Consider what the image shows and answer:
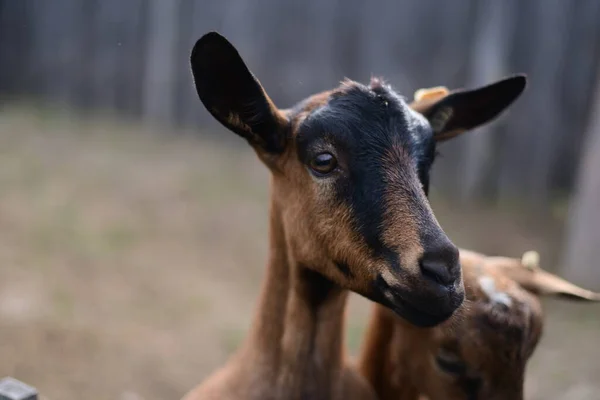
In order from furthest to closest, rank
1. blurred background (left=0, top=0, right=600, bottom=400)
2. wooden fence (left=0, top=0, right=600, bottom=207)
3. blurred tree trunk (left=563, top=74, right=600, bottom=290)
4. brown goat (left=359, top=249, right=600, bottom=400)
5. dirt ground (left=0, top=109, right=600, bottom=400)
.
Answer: wooden fence (left=0, top=0, right=600, bottom=207), blurred tree trunk (left=563, top=74, right=600, bottom=290), blurred background (left=0, top=0, right=600, bottom=400), dirt ground (left=0, top=109, right=600, bottom=400), brown goat (left=359, top=249, right=600, bottom=400)

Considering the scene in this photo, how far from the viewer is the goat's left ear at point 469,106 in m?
2.74

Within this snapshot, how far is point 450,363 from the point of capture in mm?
2672

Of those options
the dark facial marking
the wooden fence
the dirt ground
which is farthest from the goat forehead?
the wooden fence

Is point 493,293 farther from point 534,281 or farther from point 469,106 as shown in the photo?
point 469,106

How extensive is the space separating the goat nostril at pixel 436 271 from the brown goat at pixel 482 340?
36 cm

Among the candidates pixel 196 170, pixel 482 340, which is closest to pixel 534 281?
pixel 482 340

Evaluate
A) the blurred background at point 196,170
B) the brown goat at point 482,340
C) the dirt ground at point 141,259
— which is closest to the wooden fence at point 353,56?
the blurred background at point 196,170

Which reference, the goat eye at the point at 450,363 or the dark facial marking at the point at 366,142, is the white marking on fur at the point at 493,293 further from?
the dark facial marking at the point at 366,142

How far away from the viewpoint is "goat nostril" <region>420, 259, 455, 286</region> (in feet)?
6.68

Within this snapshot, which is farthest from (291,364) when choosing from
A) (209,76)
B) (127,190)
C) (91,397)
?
(127,190)

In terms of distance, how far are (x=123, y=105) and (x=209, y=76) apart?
805 cm

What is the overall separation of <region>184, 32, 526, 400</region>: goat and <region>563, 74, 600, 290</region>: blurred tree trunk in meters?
4.03

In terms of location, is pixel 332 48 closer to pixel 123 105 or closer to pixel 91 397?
pixel 123 105

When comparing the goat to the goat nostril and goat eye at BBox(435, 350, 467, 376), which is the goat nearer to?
the goat nostril
